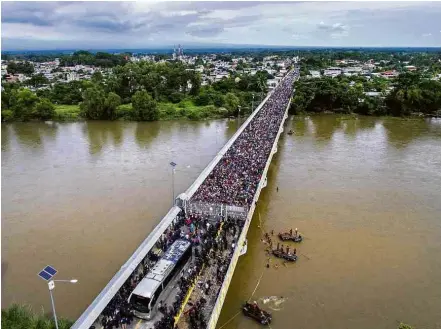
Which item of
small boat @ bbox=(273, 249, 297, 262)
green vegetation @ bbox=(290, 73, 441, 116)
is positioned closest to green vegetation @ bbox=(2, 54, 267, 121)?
green vegetation @ bbox=(290, 73, 441, 116)

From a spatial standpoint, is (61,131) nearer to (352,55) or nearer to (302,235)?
(302,235)

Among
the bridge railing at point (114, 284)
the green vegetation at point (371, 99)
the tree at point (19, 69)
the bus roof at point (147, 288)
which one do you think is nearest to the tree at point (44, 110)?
the green vegetation at point (371, 99)

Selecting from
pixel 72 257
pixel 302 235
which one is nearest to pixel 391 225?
pixel 302 235

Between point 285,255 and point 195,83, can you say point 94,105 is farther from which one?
point 285,255

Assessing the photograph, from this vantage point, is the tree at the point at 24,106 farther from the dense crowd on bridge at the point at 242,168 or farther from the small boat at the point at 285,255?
the small boat at the point at 285,255

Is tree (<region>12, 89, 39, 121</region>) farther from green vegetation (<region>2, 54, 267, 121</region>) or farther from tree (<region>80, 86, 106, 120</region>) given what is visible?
tree (<region>80, 86, 106, 120</region>)
